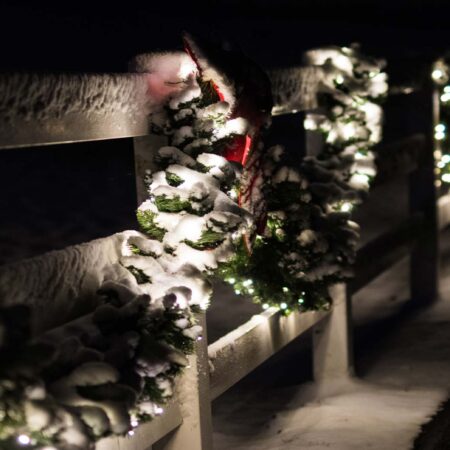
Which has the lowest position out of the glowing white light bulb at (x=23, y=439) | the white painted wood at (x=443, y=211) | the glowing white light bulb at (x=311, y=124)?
the white painted wood at (x=443, y=211)

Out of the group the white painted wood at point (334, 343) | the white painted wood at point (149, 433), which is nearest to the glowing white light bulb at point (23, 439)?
the white painted wood at point (149, 433)

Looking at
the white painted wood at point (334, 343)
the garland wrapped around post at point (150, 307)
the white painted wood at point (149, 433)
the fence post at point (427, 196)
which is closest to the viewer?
the garland wrapped around post at point (150, 307)

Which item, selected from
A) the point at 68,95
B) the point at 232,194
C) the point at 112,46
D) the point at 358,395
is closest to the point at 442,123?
the point at 358,395

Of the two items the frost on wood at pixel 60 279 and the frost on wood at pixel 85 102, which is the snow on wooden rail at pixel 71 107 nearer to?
the frost on wood at pixel 85 102

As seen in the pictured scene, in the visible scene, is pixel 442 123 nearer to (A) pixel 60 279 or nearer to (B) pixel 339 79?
(B) pixel 339 79

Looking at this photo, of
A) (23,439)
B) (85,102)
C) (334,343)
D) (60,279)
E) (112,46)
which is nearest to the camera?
(23,439)

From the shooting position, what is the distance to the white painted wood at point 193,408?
12.5 ft

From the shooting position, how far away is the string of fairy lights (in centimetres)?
773

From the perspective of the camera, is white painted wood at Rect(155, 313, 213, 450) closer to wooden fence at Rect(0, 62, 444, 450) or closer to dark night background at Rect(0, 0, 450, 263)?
wooden fence at Rect(0, 62, 444, 450)

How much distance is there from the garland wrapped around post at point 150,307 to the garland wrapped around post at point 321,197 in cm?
42

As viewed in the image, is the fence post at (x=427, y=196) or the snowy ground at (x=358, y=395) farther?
the fence post at (x=427, y=196)

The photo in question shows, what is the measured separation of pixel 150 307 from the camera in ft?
10.3

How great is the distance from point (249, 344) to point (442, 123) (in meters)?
4.13

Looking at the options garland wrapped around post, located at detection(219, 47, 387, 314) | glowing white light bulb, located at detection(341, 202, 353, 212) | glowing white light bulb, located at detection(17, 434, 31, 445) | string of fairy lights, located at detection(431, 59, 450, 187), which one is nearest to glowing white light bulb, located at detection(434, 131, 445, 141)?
string of fairy lights, located at detection(431, 59, 450, 187)
